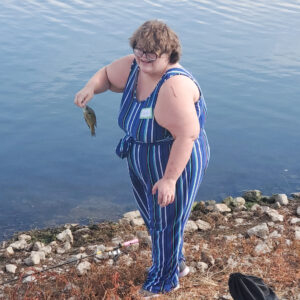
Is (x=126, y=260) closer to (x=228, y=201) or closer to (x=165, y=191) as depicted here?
(x=165, y=191)

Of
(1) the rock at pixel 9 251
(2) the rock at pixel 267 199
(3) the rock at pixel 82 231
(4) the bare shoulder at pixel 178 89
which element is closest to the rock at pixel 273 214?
(2) the rock at pixel 267 199

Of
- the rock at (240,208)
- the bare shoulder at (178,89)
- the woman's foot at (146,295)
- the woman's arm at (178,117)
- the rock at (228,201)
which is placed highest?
the bare shoulder at (178,89)

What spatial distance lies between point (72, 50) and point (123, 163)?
5156mm

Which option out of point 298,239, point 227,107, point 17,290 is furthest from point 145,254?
point 227,107

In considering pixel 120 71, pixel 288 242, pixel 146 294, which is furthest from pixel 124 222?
pixel 120 71

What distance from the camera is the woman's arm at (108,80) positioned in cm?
419

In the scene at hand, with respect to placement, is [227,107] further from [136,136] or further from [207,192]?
[136,136]

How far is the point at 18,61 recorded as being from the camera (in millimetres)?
12641

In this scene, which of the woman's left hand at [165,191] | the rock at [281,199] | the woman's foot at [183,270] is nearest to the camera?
the woman's left hand at [165,191]

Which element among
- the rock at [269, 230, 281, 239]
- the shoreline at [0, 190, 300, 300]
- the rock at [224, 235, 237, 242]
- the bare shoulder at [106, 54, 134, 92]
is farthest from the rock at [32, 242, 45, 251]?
the bare shoulder at [106, 54, 134, 92]

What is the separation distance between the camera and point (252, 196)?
8219mm

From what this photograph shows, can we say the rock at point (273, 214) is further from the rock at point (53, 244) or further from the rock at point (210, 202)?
the rock at point (53, 244)

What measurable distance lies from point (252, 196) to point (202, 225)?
5.84 feet

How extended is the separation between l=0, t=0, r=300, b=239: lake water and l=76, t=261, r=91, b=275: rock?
2.25 metres
